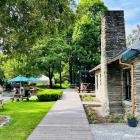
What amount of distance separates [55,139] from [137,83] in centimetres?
583

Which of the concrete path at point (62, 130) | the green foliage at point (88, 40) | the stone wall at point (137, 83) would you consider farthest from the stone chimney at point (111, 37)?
the green foliage at point (88, 40)

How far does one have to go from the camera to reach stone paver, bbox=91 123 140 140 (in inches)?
534

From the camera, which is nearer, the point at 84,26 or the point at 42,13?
the point at 42,13

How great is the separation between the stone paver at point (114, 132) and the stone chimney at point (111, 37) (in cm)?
509

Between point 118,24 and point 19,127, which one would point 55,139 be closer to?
point 19,127

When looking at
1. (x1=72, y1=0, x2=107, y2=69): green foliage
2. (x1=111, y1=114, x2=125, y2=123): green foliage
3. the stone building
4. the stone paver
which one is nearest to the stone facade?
the stone building

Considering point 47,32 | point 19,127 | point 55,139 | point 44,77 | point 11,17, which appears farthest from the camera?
point 44,77

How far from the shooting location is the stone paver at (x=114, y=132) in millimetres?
13565

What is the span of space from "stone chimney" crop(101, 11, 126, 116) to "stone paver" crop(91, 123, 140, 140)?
200 inches

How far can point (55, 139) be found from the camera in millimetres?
11938

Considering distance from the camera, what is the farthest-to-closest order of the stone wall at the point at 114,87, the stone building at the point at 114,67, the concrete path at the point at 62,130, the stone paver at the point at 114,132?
the stone wall at the point at 114,87
the stone building at the point at 114,67
the stone paver at the point at 114,132
the concrete path at the point at 62,130

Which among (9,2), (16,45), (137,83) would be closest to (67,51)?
(16,45)

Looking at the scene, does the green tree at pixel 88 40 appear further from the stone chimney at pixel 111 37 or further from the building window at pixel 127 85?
the building window at pixel 127 85

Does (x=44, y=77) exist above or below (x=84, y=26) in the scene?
below
